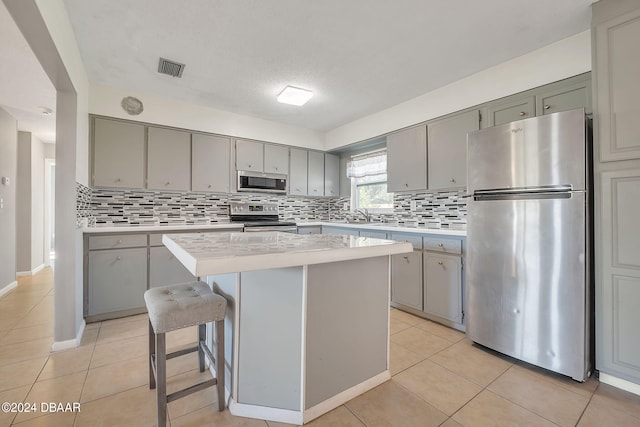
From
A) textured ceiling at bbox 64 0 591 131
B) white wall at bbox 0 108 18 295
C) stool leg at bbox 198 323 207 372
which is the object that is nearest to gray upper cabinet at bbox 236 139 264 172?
textured ceiling at bbox 64 0 591 131

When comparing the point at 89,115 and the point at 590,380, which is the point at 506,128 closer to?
the point at 590,380

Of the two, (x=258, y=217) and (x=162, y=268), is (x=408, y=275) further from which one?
(x=162, y=268)

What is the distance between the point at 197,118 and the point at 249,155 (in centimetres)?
78

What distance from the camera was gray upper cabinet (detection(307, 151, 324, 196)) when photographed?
14.7 feet

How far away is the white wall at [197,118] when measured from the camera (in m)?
2.98

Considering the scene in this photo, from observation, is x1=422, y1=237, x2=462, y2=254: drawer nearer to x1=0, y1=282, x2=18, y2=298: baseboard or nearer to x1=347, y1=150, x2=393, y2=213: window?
x1=347, y1=150, x2=393, y2=213: window

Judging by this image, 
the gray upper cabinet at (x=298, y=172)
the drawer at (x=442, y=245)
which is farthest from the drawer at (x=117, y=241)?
the drawer at (x=442, y=245)

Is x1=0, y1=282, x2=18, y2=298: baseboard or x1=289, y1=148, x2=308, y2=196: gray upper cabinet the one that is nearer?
x1=0, y1=282, x2=18, y2=298: baseboard

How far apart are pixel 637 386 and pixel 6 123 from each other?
6625 mm

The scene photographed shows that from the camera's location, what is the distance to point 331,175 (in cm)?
473

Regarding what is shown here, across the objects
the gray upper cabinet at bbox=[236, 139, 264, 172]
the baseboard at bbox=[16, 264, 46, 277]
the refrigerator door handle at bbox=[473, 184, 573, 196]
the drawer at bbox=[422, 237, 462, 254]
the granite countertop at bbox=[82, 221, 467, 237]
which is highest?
the gray upper cabinet at bbox=[236, 139, 264, 172]

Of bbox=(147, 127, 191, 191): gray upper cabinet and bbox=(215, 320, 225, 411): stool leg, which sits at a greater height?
bbox=(147, 127, 191, 191): gray upper cabinet

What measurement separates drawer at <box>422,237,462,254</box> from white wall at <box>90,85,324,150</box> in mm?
2516

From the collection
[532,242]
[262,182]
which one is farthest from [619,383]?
[262,182]
